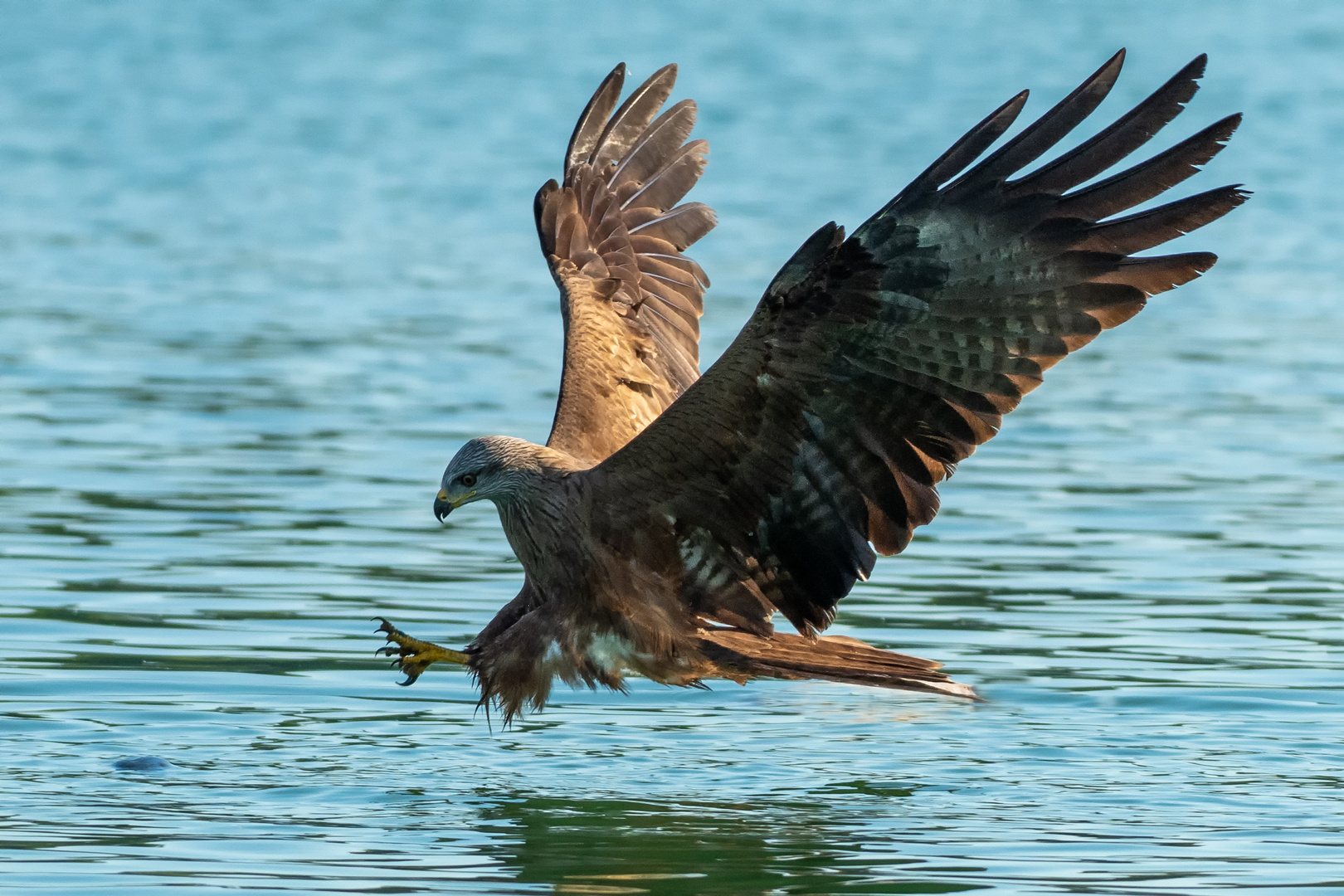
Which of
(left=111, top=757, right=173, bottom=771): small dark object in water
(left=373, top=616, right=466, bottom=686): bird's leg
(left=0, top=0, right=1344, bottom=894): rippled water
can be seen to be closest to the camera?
(left=0, top=0, right=1344, bottom=894): rippled water

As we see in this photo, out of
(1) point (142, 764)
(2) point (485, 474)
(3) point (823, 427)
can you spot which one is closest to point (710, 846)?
(3) point (823, 427)

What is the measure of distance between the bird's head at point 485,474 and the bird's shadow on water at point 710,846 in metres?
1.04

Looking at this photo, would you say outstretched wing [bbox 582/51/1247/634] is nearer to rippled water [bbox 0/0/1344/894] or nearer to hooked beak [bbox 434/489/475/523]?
hooked beak [bbox 434/489/475/523]

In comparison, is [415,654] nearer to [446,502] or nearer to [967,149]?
[446,502]

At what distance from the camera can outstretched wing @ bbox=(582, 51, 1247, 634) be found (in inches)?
272

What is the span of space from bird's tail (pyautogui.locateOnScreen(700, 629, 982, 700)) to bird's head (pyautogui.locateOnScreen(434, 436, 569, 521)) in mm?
821

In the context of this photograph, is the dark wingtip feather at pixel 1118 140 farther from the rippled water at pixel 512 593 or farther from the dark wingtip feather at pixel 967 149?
the rippled water at pixel 512 593

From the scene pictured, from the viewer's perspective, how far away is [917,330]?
7.24 metres

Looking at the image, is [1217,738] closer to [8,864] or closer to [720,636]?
[720,636]

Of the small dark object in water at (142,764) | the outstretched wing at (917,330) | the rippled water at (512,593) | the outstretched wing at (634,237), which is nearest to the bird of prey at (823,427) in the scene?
the outstretched wing at (917,330)

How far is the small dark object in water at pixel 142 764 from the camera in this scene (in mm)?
7922

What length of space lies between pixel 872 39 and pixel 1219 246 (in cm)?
1908

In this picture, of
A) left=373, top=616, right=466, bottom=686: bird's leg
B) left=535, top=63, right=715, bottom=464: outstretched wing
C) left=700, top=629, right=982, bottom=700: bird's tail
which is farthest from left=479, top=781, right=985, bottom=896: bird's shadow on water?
left=535, top=63, right=715, bottom=464: outstretched wing

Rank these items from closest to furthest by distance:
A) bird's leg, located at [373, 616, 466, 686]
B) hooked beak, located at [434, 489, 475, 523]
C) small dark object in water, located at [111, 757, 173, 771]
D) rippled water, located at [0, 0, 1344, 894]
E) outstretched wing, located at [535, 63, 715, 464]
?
rippled water, located at [0, 0, 1344, 894], small dark object in water, located at [111, 757, 173, 771], hooked beak, located at [434, 489, 475, 523], bird's leg, located at [373, 616, 466, 686], outstretched wing, located at [535, 63, 715, 464]
